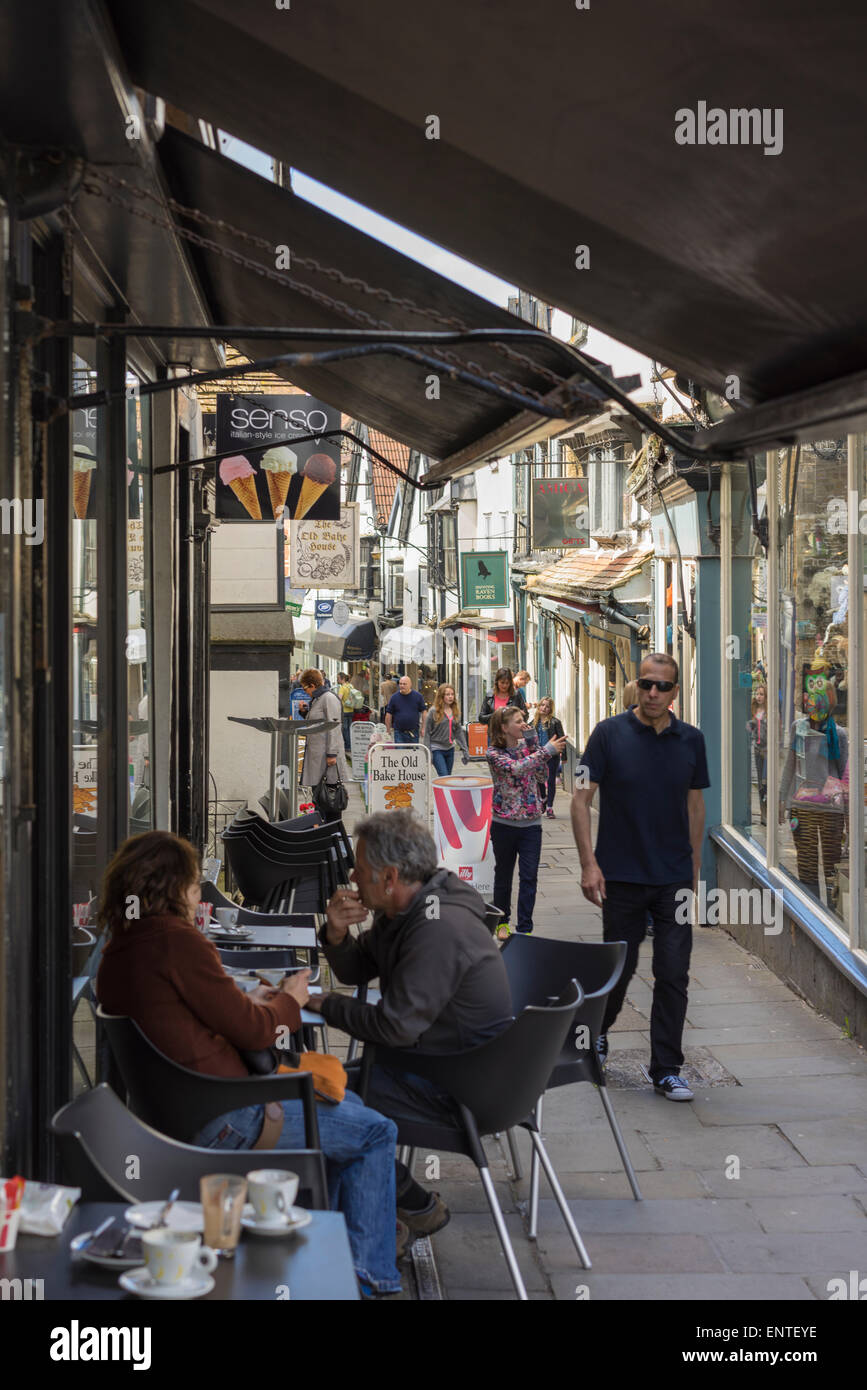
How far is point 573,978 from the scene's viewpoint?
17.9ft

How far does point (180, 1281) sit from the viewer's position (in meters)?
2.69

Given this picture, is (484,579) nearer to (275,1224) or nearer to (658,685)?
(658,685)

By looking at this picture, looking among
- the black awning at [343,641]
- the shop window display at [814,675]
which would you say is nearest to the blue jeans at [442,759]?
the shop window display at [814,675]

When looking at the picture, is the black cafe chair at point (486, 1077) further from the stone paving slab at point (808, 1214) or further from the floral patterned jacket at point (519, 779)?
the floral patterned jacket at point (519, 779)

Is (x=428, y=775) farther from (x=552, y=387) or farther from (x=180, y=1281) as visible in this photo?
(x=180, y=1281)

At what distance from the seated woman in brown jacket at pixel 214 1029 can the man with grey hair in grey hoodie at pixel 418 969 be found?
33cm

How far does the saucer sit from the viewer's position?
8.73 ft

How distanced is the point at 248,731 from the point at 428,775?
3.77 m

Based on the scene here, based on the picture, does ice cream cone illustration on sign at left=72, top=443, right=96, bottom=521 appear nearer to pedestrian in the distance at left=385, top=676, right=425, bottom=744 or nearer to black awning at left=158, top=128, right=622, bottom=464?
black awning at left=158, top=128, right=622, bottom=464

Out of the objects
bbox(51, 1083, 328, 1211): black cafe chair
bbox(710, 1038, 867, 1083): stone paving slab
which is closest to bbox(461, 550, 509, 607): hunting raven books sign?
bbox(710, 1038, 867, 1083): stone paving slab

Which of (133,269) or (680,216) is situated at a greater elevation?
(133,269)

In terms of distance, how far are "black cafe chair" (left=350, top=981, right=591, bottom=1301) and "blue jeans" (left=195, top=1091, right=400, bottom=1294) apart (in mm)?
271
